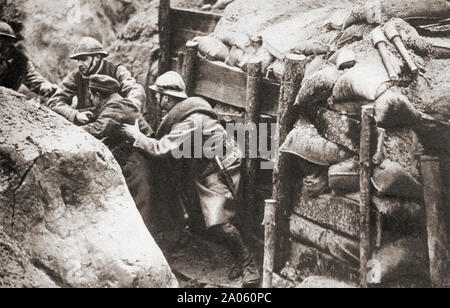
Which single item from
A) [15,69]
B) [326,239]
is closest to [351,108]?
[326,239]

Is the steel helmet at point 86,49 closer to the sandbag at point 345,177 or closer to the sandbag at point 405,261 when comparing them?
the sandbag at point 345,177

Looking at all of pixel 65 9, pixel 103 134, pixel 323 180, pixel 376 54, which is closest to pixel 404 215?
pixel 323 180

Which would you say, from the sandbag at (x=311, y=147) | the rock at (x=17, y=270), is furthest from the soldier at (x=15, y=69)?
the sandbag at (x=311, y=147)

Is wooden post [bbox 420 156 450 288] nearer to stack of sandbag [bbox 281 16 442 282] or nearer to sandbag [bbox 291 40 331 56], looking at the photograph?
stack of sandbag [bbox 281 16 442 282]

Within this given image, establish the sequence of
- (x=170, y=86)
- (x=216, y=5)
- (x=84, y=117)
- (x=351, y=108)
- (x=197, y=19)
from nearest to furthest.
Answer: (x=351, y=108)
(x=170, y=86)
(x=84, y=117)
(x=197, y=19)
(x=216, y=5)

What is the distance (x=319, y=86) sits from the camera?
209 inches

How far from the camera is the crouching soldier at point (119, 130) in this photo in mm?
6023

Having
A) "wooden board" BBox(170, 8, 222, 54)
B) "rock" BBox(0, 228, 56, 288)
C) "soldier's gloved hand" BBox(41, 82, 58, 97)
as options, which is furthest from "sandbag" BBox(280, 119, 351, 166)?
"soldier's gloved hand" BBox(41, 82, 58, 97)

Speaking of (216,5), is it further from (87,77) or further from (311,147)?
(311,147)

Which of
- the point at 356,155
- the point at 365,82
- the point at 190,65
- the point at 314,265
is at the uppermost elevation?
the point at 190,65

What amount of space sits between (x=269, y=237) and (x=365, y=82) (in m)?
→ 1.67

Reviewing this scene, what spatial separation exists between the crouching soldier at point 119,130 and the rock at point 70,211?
115cm
